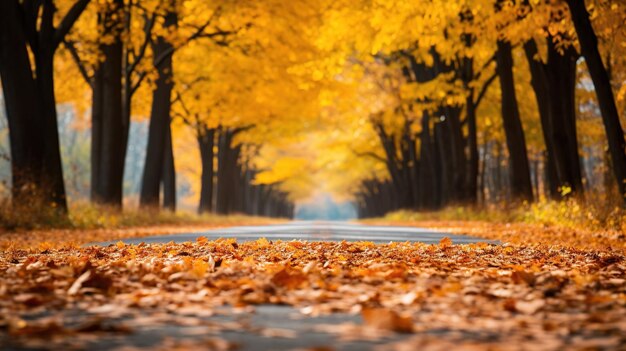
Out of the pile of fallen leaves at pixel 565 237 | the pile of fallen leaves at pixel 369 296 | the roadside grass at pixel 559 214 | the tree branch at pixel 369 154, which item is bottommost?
the pile of fallen leaves at pixel 369 296

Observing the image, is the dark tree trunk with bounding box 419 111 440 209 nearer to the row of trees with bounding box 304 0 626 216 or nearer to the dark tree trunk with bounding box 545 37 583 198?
the row of trees with bounding box 304 0 626 216

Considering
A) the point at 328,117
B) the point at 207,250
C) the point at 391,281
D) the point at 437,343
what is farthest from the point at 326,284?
the point at 328,117

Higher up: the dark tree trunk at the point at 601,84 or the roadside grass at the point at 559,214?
the dark tree trunk at the point at 601,84

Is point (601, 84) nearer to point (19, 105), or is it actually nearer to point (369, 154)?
point (19, 105)

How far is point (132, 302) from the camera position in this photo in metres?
5.30

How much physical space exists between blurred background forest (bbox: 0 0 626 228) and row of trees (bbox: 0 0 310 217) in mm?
47

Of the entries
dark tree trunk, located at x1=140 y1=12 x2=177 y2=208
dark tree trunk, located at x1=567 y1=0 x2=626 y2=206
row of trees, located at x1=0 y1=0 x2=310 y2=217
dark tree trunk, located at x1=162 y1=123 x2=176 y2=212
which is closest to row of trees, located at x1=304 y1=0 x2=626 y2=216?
dark tree trunk, located at x1=567 y1=0 x2=626 y2=206

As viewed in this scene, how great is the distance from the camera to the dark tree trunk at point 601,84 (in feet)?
47.6

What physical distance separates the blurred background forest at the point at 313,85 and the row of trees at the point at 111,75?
5cm

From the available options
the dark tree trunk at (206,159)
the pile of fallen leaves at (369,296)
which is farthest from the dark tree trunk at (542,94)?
the dark tree trunk at (206,159)

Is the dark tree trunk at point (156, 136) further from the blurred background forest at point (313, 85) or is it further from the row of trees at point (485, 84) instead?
the row of trees at point (485, 84)

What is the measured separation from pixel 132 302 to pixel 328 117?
147 ft

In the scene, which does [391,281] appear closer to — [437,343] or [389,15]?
[437,343]

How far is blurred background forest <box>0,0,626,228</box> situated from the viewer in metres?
17.3
